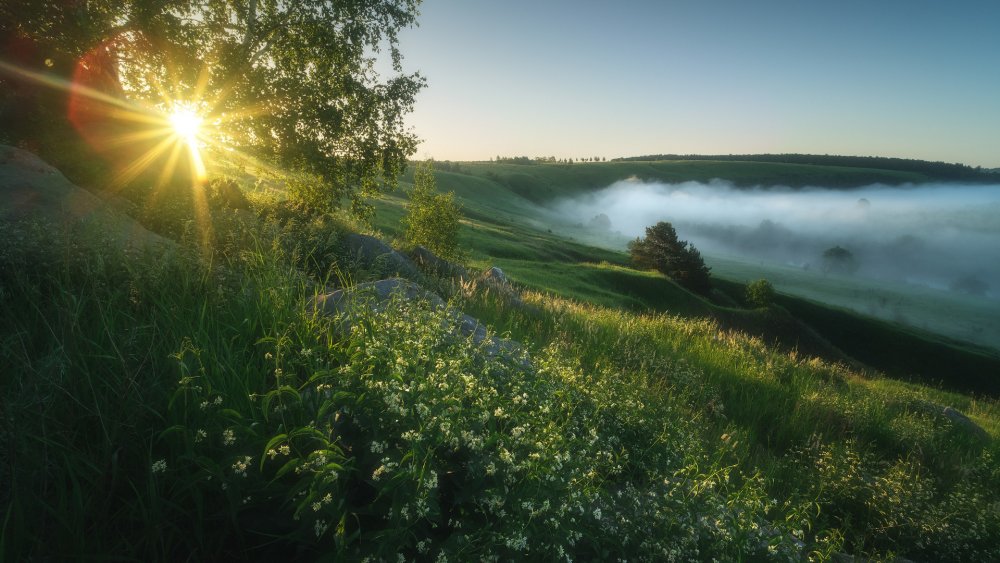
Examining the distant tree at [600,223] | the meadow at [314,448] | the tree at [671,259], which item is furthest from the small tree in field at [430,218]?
the distant tree at [600,223]

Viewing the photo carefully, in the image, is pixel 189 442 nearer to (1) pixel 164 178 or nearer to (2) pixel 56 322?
(2) pixel 56 322

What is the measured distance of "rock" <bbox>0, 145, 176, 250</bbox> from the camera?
23.8ft

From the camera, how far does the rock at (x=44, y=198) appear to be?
7.27 meters

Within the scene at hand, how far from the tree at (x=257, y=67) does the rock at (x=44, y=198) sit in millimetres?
7206

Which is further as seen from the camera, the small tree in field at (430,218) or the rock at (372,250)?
the small tree in field at (430,218)

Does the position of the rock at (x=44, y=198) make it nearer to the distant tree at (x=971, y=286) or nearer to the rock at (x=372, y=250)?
the rock at (x=372, y=250)

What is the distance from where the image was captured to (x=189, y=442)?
2668mm

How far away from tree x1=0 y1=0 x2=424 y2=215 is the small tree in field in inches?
729

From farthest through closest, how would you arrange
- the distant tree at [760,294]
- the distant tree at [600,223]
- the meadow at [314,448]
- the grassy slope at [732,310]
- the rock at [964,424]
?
the distant tree at [600,223], the distant tree at [760,294], the grassy slope at [732,310], the rock at [964,424], the meadow at [314,448]

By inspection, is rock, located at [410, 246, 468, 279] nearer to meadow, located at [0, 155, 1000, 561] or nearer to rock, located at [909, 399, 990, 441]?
meadow, located at [0, 155, 1000, 561]

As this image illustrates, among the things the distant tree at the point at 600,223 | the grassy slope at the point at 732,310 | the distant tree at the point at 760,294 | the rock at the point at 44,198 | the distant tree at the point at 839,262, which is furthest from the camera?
the distant tree at the point at 600,223

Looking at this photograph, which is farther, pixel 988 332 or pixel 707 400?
pixel 988 332

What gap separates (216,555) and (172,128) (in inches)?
712

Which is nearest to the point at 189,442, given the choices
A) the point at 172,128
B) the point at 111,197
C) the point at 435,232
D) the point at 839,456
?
the point at 839,456
